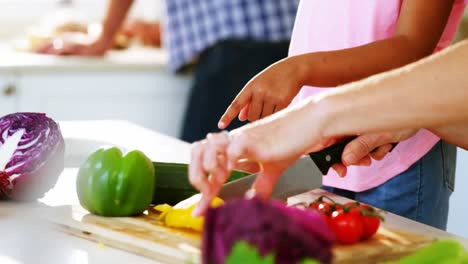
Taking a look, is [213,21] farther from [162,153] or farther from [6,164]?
[6,164]

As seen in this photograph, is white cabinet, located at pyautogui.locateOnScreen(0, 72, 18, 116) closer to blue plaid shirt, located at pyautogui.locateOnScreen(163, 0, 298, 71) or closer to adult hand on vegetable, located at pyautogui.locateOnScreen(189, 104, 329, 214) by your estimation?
blue plaid shirt, located at pyautogui.locateOnScreen(163, 0, 298, 71)

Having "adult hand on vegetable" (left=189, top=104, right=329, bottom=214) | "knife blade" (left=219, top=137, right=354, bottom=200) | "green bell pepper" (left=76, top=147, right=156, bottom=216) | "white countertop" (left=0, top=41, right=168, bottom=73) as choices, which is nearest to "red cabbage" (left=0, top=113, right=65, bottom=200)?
"green bell pepper" (left=76, top=147, right=156, bottom=216)

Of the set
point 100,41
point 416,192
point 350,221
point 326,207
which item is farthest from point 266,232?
point 100,41

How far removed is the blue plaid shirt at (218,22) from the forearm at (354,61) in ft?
6.08

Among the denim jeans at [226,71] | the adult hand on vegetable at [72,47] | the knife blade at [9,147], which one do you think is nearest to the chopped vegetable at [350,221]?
the knife blade at [9,147]

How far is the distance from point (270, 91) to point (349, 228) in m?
0.37

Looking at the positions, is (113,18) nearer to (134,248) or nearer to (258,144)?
(134,248)

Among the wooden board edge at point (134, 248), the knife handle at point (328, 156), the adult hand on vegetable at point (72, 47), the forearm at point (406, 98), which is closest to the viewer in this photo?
the forearm at point (406, 98)

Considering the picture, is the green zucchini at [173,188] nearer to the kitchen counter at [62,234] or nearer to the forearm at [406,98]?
the kitchen counter at [62,234]

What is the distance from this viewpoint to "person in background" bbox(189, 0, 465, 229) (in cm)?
171

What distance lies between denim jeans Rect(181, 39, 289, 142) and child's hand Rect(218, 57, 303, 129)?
6.01 feet

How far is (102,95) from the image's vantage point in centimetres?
363

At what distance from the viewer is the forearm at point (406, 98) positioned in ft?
3.78

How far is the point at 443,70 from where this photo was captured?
1.15 m
